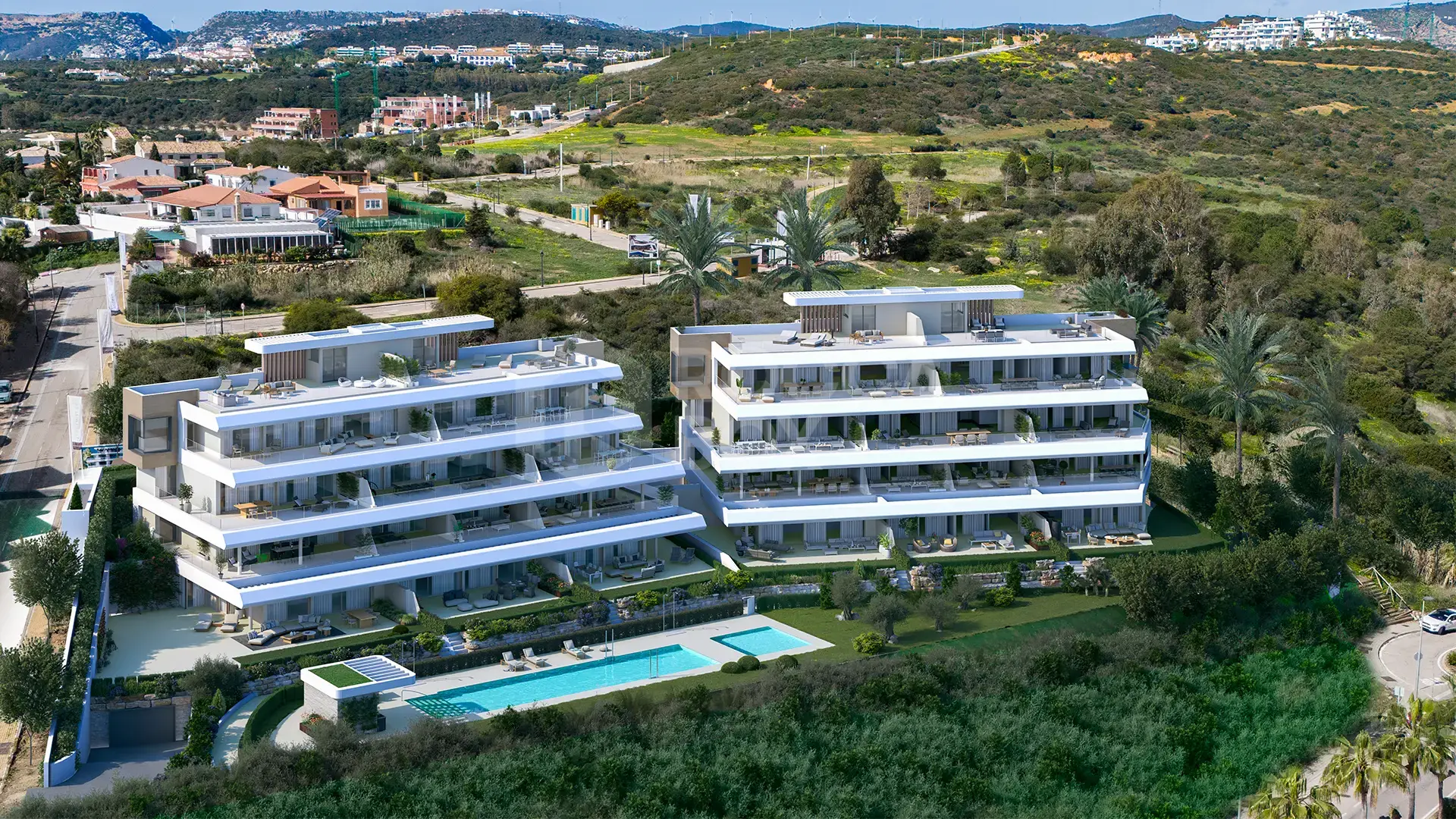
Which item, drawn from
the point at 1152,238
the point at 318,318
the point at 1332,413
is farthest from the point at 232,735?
the point at 1152,238

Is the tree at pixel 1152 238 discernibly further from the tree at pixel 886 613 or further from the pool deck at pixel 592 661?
the pool deck at pixel 592 661


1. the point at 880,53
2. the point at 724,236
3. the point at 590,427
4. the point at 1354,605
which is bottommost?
the point at 1354,605

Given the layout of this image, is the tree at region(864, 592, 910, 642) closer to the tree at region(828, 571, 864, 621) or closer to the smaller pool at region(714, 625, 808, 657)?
the tree at region(828, 571, 864, 621)

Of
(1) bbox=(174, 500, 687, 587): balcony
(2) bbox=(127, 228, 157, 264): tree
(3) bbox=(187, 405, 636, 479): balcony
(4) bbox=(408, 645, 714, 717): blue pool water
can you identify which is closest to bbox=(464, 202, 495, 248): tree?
(2) bbox=(127, 228, 157, 264): tree

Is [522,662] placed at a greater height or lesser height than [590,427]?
lesser

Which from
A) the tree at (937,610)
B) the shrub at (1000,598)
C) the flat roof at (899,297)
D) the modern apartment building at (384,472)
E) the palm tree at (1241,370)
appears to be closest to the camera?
the modern apartment building at (384,472)

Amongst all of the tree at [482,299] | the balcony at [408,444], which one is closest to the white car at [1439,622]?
the balcony at [408,444]

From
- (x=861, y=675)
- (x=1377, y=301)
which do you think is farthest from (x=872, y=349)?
(x=1377, y=301)

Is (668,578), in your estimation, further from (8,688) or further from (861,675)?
(8,688)
